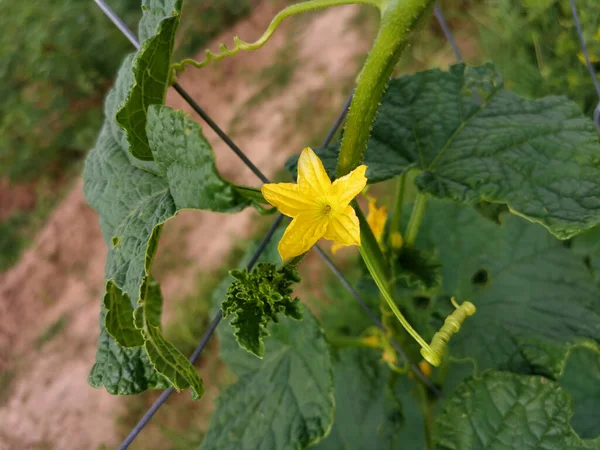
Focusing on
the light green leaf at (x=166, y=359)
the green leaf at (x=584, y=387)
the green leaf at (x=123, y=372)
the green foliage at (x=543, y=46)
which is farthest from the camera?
the green foliage at (x=543, y=46)

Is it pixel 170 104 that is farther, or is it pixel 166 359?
pixel 170 104

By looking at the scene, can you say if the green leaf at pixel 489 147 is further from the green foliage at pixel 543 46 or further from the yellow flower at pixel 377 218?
the green foliage at pixel 543 46

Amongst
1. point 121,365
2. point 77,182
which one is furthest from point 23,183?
point 121,365

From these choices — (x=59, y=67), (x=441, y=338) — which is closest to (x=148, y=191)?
(x=441, y=338)

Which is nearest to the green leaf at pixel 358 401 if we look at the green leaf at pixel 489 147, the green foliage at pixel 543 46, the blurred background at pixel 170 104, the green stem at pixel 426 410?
the green stem at pixel 426 410

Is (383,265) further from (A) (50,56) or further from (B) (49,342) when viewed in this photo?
(A) (50,56)

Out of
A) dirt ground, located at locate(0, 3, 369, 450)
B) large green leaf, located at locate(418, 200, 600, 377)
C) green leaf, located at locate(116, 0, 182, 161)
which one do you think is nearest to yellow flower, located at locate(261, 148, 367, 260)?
green leaf, located at locate(116, 0, 182, 161)

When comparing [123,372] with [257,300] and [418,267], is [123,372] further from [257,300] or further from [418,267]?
[418,267]
